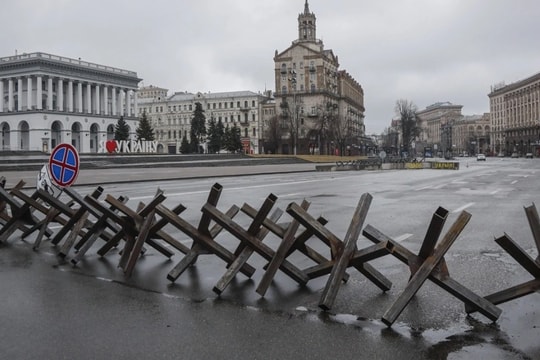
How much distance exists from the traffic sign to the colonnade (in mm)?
114576

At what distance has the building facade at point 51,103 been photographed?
11250 centimetres

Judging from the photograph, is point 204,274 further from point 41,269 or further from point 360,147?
point 360,147

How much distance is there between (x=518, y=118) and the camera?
579 ft

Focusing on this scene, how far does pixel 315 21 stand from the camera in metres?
143

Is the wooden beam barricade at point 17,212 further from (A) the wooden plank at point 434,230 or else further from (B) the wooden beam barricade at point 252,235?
(A) the wooden plank at point 434,230

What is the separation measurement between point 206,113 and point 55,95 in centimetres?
4950

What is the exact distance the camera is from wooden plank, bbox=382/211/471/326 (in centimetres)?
471

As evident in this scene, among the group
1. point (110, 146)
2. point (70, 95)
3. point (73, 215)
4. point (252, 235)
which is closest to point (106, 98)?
point (70, 95)

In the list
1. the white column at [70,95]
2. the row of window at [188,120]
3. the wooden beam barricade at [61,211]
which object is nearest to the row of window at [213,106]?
the row of window at [188,120]

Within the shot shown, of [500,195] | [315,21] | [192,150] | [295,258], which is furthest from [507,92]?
[295,258]

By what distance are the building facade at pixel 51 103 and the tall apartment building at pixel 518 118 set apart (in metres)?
125

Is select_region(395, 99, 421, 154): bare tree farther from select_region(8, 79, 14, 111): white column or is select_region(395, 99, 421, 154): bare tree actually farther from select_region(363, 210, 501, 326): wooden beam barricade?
select_region(363, 210, 501, 326): wooden beam barricade

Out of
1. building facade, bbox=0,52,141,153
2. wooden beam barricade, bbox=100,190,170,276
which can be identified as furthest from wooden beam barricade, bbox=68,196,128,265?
building facade, bbox=0,52,141,153

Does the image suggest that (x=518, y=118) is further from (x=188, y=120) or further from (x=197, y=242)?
(x=197, y=242)
